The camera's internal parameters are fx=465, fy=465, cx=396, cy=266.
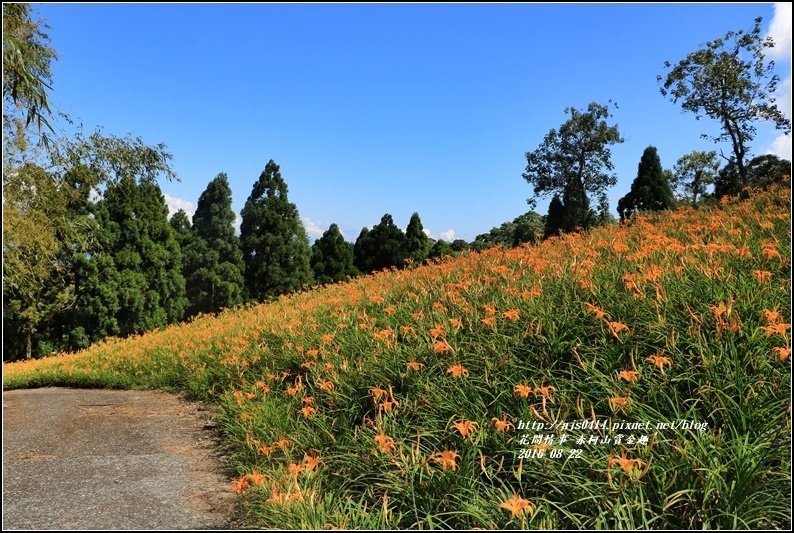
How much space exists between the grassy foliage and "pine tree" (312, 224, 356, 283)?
57.9ft

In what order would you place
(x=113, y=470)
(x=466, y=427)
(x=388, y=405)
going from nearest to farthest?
1. (x=466, y=427)
2. (x=388, y=405)
3. (x=113, y=470)

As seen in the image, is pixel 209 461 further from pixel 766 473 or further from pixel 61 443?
pixel 766 473

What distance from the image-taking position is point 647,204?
2064 centimetres

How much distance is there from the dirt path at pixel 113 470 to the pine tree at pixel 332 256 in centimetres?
1634

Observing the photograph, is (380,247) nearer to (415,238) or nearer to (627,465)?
→ (415,238)

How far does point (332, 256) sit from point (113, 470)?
19.3 meters

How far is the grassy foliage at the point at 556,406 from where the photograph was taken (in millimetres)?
1844

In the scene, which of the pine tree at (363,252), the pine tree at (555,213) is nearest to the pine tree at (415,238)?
the pine tree at (363,252)

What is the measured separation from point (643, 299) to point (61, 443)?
4.80 m

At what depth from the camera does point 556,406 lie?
2396 mm

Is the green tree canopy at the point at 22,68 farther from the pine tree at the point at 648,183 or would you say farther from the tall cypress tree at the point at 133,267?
the pine tree at the point at 648,183

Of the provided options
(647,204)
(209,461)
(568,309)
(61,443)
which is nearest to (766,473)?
(568,309)

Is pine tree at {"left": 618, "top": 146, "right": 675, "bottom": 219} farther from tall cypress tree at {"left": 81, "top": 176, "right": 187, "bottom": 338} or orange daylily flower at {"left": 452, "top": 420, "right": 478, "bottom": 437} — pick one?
orange daylily flower at {"left": 452, "top": 420, "right": 478, "bottom": 437}

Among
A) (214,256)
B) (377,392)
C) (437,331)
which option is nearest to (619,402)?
(437,331)
